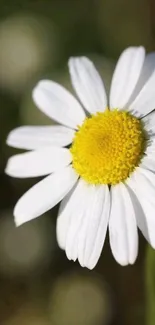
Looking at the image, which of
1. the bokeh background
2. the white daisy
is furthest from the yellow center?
the bokeh background

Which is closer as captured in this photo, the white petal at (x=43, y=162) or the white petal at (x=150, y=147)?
the white petal at (x=150, y=147)

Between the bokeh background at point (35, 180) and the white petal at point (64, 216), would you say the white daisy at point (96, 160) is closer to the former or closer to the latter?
the white petal at point (64, 216)

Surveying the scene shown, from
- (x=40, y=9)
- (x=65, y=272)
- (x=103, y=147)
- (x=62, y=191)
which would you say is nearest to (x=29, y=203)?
(x=62, y=191)

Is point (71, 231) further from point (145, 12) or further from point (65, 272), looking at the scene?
point (145, 12)

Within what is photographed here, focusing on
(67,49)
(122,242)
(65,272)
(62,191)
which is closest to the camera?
(122,242)

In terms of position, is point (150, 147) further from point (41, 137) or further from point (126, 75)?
point (41, 137)

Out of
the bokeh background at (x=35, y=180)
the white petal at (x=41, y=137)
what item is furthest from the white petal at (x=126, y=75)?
the bokeh background at (x=35, y=180)
